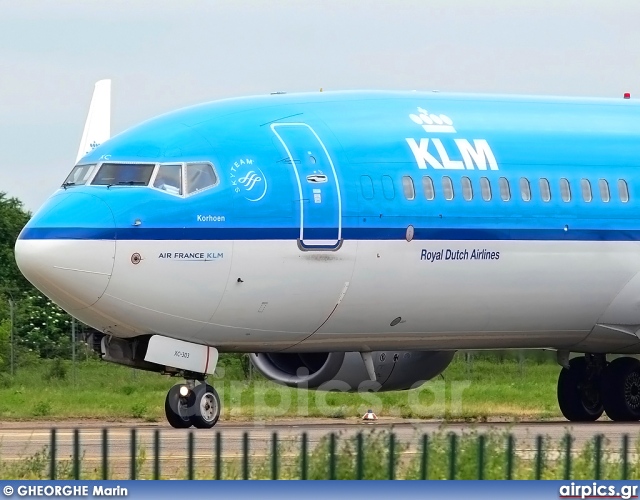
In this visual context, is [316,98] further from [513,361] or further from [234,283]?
[513,361]

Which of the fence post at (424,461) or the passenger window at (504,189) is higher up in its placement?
the passenger window at (504,189)

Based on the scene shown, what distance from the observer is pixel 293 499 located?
691 inches

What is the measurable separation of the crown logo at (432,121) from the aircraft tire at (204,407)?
16.7ft

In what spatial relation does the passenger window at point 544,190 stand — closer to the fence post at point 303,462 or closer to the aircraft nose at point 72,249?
the aircraft nose at point 72,249

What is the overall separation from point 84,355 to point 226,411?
9.75 m

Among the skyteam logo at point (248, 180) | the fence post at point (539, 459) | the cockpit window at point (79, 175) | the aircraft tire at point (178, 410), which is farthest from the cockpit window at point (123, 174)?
the fence post at point (539, 459)

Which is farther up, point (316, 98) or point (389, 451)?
point (316, 98)

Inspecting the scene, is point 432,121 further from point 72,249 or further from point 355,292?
point 72,249

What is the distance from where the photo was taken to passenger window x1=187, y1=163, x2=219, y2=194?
25.8 m

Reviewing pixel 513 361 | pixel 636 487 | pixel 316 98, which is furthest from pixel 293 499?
pixel 513 361

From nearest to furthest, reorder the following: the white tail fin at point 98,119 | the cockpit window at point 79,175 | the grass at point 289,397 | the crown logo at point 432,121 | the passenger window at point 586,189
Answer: the cockpit window at point 79,175
the crown logo at point 432,121
the passenger window at point 586,189
the grass at point 289,397
the white tail fin at point 98,119

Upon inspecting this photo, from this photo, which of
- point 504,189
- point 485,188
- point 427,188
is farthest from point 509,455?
point 504,189

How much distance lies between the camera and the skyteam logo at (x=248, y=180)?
2591 centimetres

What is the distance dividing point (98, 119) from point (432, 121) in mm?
8402
